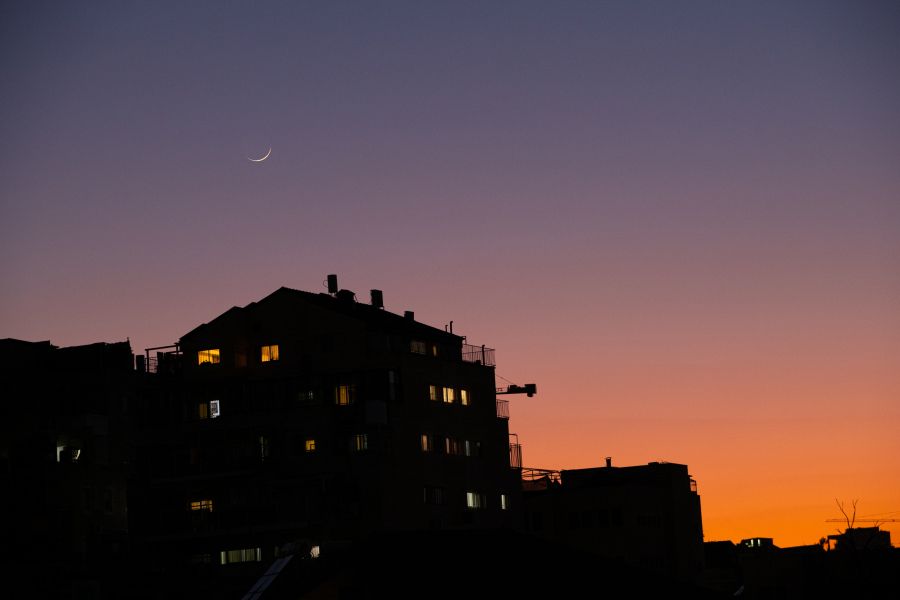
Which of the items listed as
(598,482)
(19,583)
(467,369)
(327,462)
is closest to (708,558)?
(598,482)

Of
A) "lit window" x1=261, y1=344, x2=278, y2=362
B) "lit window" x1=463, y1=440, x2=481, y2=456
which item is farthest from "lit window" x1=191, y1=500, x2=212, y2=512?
"lit window" x1=463, y1=440, x2=481, y2=456

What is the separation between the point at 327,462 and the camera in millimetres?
107438

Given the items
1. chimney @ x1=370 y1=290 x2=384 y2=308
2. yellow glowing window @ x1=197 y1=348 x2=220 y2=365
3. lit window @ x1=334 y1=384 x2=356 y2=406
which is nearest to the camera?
lit window @ x1=334 y1=384 x2=356 y2=406

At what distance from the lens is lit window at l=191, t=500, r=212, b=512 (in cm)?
11131

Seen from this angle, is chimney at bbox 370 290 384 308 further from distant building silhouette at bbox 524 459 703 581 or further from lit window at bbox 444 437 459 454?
distant building silhouette at bbox 524 459 703 581

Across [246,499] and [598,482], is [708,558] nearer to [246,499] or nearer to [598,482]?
[598,482]

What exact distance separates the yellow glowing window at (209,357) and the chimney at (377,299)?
16.3 meters

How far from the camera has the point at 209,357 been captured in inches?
4552

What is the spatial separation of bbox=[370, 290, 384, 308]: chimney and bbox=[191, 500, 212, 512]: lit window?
79.5 feet

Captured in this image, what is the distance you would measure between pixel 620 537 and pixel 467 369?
80.6 ft

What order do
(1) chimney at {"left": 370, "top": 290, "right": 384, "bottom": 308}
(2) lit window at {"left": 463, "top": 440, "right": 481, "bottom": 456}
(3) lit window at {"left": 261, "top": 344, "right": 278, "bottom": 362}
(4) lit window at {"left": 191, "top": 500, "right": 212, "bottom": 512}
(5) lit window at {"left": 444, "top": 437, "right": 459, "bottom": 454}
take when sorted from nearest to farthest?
(4) lit window at {"left": 191, "top": 500, "right": 212, "bottom": 512} < (3) lit window at {"left": 261, "top": 344, "right": 278, "bottom": 362} < (5) lit window at {"left": 444, "top": 437, "right": 459, "bottom": 454} < (2) lit window at {"left": 463, "top": 440, "right": 481, "bottom": 456} < (1) chimney at {"left": 370, "top": 290, "right": 384, "bottom": 308}

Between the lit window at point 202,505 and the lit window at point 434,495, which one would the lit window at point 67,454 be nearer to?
the lit window at point 202,505

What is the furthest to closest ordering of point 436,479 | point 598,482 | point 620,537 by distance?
point 598,482
point 620,537
point 436,479

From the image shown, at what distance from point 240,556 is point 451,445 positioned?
762 inches
